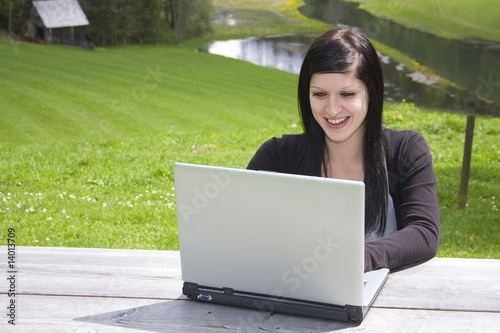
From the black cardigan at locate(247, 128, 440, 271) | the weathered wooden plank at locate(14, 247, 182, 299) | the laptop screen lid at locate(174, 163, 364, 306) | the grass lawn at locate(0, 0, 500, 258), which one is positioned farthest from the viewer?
the grass lawn at locate(0, 0, 500, 258)

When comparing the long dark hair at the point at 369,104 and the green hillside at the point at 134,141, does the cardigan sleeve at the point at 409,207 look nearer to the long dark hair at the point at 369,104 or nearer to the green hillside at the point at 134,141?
the long dark hair at the point at 369,104

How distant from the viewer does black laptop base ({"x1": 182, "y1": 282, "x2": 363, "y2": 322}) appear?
5.89 ft

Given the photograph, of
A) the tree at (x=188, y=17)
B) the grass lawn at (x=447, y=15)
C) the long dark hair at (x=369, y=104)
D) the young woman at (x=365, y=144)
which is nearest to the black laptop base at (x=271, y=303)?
the young woman at (x=365, y=144)

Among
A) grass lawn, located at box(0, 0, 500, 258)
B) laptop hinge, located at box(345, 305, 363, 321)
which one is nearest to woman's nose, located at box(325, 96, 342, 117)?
laptop hinge, located at box(345, 305, 363, 321)

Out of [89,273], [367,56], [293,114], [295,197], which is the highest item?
[367,56]

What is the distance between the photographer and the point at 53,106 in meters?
13.6

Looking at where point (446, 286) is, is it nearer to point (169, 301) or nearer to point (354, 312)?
point (354, 312)

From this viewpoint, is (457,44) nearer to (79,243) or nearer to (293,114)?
(79,243)

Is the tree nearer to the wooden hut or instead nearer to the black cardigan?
the wooden hut

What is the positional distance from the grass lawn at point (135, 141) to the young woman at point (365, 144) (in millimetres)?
2640

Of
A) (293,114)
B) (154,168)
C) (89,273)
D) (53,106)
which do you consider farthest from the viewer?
(293,114)

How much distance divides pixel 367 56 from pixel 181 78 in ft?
57.6

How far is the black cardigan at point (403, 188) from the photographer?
2172 mm

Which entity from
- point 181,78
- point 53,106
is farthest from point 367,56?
point 181,78
